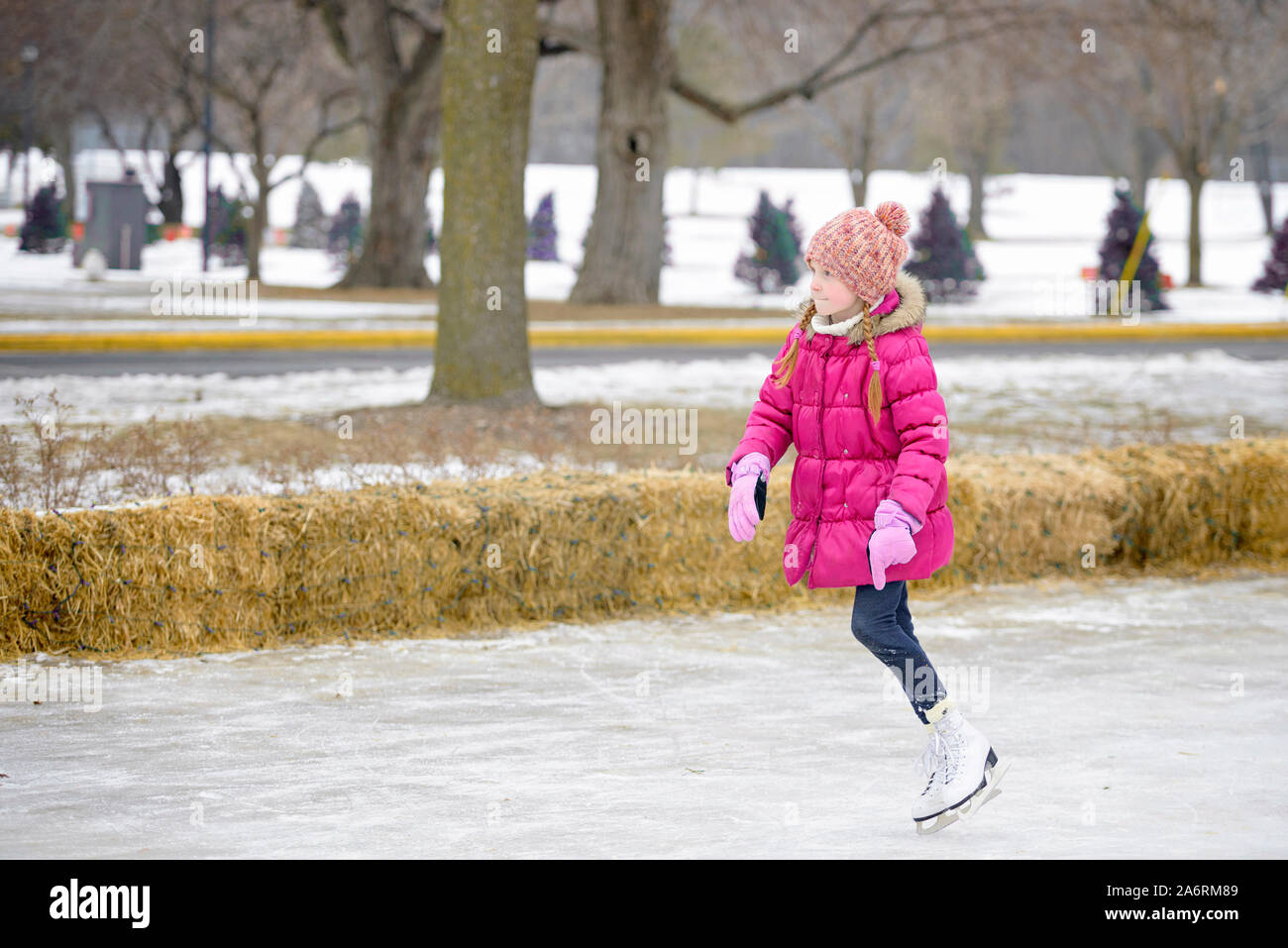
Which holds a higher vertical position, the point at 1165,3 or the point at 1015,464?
the point at 1165,3

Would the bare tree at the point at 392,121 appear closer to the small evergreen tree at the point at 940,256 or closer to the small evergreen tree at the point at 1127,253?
the small evergreen tree at the point at 940,256

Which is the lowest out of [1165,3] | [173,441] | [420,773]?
[420,773]

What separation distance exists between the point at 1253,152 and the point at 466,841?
Result: 206 feet

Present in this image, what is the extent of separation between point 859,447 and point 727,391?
31.5ft

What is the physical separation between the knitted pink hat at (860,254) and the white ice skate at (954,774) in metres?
1.19

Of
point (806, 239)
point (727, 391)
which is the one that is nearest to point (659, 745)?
point (727, 391)

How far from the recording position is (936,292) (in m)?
32.3

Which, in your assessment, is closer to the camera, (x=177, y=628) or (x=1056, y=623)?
(x=177, y=628)

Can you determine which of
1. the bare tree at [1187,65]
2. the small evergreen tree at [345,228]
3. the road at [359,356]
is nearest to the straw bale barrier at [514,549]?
the road at [359,356]

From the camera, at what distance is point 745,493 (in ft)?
13.7

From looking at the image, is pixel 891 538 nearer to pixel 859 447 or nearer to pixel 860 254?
pixel 859 447

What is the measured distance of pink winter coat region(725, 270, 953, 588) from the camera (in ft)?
13.3

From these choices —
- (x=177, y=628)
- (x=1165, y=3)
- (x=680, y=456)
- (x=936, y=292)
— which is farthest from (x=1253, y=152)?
(x=177, y=628)

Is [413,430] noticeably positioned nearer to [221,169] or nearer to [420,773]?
[420,773]
